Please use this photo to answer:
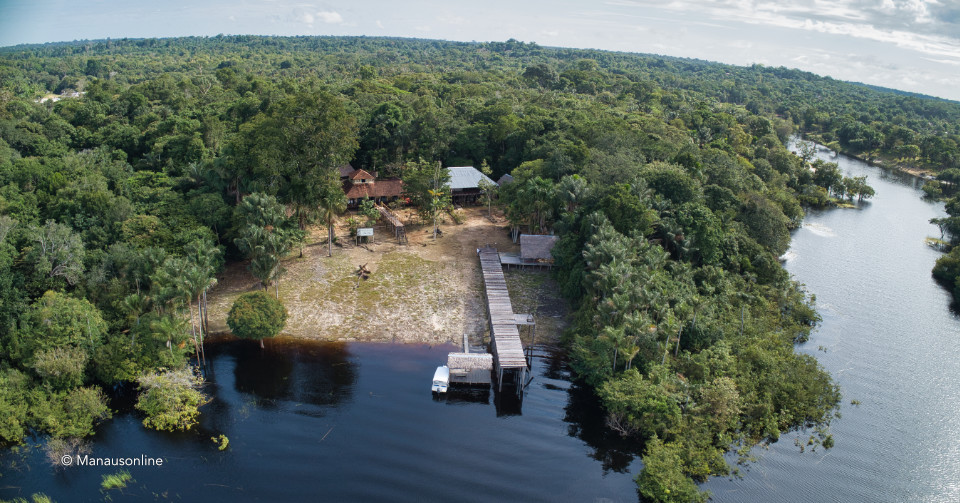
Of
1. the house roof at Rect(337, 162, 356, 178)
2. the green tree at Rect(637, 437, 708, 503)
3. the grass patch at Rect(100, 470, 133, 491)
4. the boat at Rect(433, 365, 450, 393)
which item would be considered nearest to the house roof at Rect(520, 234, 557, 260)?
the boat at Rect(433, 365, 450, 393)

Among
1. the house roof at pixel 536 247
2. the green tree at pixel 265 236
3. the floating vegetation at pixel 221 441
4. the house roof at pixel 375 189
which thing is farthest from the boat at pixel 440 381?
the house roof at pixel 375 189

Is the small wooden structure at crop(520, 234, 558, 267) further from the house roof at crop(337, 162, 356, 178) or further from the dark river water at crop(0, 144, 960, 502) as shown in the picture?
the house roof at crop(337, 162, 356, 178)

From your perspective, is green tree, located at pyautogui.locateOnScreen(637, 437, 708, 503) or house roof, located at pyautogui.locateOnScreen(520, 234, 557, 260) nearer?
green tree, located at pyautogui.locateOnScreen(637, 437, 708, 503)

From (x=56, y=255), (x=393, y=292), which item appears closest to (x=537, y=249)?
(x=393, y=292)

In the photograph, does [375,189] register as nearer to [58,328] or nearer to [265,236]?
[265,236]

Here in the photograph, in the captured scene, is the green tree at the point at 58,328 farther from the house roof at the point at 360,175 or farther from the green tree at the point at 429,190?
the house roof at the point at 360,175

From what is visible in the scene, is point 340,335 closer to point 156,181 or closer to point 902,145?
point 156,181
